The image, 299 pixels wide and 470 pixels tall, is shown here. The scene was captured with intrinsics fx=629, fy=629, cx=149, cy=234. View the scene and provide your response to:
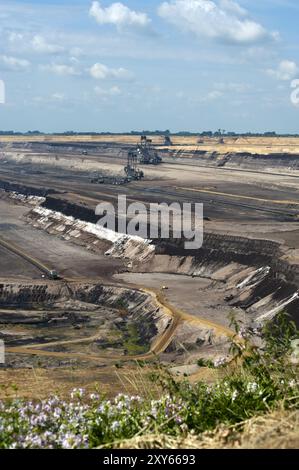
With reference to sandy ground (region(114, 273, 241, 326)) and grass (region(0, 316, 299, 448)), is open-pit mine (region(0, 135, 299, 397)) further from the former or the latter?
grass (region(0, 316, 299, 448))

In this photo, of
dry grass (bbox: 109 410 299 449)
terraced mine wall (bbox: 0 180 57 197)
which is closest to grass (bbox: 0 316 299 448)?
dry grass (bbox: 109 410 299 449)

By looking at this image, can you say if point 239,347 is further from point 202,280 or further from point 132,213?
point 132,213

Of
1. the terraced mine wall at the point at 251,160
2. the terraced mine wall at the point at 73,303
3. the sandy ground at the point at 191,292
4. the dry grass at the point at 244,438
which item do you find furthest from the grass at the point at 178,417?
the terraced mine wall at the point at 251,160

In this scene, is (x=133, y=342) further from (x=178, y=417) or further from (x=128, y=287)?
(x=178, y=417)

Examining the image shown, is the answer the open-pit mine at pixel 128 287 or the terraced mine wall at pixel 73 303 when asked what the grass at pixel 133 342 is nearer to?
the open-pit mine at pixel 128 287

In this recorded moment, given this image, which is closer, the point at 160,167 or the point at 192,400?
the point at 192,400
